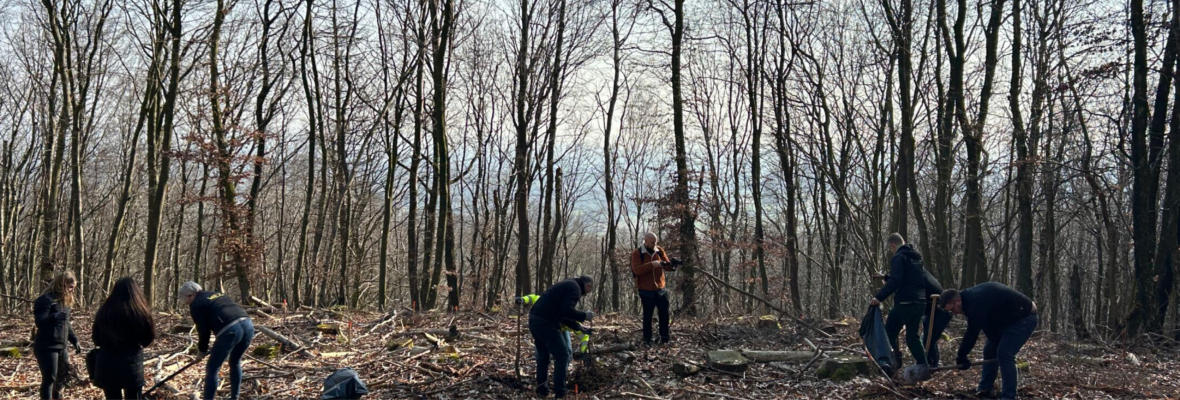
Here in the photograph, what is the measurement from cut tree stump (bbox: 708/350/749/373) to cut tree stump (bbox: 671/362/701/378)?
0.82 ft

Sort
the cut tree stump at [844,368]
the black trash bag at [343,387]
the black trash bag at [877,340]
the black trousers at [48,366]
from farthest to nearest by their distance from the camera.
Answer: the cut tree stump at [844,368], the black trash bag at [877,340], the black trash bag at [343,387], the black trousers at [48,366]

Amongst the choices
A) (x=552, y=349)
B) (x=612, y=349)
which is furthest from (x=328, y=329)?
(x=552, y=349)

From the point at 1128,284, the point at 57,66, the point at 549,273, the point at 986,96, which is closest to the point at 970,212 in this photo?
the point at 986,96

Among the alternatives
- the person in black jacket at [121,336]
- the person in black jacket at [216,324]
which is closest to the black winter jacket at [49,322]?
the person in black jacket at [121,336]

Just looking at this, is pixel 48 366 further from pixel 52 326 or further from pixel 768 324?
pixel 768 324

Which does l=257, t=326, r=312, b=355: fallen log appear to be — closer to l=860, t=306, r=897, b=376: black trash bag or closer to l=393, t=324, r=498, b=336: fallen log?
l=393, t=324, r=498, b=336: fallen log

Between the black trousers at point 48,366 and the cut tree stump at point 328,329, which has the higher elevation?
the black trousers at point 48,366

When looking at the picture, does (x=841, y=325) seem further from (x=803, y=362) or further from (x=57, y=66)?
(x=57, y=66)

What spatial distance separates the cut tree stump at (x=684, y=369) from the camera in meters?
8.53

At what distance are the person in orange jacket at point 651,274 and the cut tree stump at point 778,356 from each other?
1265 mm

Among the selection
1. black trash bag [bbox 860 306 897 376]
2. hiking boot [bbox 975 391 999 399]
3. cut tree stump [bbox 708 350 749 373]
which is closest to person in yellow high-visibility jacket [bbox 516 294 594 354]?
cut tree stump [bbox 708 350 749 373]

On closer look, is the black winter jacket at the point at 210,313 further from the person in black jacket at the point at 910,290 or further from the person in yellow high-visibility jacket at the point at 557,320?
the person in black jacket at the point at 910,290

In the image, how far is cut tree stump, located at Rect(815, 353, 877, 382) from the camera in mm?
8281

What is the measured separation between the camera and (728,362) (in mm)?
8664
